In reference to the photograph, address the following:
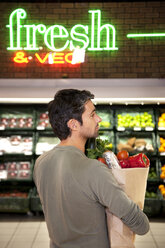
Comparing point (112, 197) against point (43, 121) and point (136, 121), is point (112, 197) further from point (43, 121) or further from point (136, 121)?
point (43, 121)

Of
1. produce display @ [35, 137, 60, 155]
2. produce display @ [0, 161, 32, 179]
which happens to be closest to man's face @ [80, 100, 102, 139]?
produce display @ [35, 137, 60, 155]

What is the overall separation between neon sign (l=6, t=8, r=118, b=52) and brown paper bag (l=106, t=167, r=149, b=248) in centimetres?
484

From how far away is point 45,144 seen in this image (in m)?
5.96

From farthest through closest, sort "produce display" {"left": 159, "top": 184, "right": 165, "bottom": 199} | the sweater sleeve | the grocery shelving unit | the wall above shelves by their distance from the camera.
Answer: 1. the grocery shelving unit
2. "produce display" {"left": 159, "top": 184, "right": 165, "bottom": 199}
3. the wall above shelves
4. the sweater sleeve

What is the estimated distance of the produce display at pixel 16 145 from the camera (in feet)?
19.3

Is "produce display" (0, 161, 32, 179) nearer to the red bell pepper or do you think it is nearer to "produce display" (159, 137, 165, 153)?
"produce display" (159, 137, 165, 153)

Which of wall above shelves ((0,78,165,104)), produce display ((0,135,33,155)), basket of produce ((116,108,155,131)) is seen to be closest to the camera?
wall above shelves ((0,78,165,104))

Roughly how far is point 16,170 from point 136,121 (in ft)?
8.12

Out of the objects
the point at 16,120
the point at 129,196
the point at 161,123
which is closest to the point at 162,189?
the point at 161,123

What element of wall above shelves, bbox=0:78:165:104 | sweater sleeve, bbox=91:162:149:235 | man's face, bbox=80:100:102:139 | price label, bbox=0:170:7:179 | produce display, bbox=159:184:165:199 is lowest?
produce display, bbox=159:184:165:199

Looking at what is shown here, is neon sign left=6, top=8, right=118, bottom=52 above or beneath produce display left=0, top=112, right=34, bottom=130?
above

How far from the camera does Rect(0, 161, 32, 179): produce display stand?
5.87 m

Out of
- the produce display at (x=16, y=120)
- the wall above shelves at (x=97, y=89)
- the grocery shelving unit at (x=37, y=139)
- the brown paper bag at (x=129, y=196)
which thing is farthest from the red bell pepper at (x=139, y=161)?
the produce display at (x=16, y=120)

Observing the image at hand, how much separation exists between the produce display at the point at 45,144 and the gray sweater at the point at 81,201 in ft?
14.6
